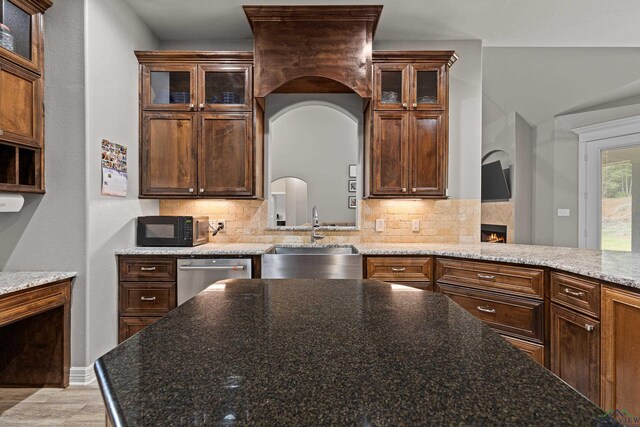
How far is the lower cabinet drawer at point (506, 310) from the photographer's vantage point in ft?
7.86

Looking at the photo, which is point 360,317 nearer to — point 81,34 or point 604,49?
point 81,34

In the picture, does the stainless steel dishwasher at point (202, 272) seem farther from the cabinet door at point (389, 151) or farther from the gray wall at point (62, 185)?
the cabinet door at point (389, 151)

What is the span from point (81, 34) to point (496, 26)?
11.5ft

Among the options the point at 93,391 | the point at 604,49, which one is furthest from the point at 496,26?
the point at 93,391

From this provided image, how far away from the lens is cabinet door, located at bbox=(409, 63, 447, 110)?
3225 millimetres

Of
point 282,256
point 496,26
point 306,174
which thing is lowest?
point 282,256

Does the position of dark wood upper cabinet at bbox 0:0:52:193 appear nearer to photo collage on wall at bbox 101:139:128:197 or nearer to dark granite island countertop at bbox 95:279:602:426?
photo collage on wall at bbox 101:139:128:197

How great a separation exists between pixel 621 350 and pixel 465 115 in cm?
246

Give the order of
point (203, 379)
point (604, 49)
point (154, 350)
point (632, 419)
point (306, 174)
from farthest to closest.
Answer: point (604, 49)
point (306, 174)
point (632, 419)
point (154, 350)
point (203, 379)

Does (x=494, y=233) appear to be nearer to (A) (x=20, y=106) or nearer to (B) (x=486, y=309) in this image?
(B) (x=486, y=309)

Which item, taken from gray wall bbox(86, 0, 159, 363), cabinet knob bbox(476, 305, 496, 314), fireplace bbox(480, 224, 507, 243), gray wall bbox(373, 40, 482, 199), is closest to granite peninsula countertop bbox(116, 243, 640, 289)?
gray wall bbox(86, 0, 159, 363)

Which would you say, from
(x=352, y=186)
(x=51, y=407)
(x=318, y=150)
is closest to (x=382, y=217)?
(x=352, y=186)

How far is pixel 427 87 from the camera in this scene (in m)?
3.27

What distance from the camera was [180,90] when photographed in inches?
129
